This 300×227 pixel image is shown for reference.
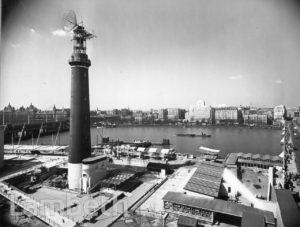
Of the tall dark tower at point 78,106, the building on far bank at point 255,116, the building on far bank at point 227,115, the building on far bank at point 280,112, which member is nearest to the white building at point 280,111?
the building on far bank at point 280,112

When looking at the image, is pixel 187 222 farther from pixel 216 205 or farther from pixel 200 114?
pixel 200 114

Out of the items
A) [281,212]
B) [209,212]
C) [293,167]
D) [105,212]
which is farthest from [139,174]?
[293,167]

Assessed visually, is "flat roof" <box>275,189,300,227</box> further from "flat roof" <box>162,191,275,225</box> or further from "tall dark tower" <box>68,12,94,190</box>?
"tall dark tower" <box>68,12,94,190</box>

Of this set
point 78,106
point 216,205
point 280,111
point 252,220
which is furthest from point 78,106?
point 280,111

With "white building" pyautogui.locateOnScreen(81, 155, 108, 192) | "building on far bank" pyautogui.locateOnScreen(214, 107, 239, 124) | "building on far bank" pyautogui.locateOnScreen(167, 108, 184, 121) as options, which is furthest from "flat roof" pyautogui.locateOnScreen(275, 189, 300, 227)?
"building on far bank" pyautogui.locateOnScreen(167, 108, 184, 121)

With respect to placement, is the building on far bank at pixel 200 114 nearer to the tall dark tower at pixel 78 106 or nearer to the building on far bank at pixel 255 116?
the building on far bank at pixel 255 116

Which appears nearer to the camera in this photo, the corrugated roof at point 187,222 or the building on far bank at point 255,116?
the corrugated roof at point 187,222
